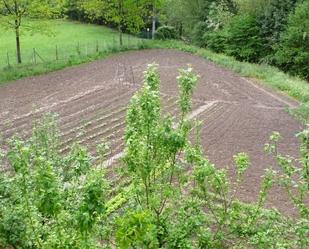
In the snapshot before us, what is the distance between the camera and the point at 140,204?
6.39m

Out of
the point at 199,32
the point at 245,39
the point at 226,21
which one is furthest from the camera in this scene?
the point at 199,32

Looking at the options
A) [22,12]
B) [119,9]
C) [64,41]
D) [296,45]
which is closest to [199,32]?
[119,9]

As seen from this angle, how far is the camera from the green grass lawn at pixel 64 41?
37103mm

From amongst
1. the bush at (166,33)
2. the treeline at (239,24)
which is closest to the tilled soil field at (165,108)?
the treeline at (239,24)

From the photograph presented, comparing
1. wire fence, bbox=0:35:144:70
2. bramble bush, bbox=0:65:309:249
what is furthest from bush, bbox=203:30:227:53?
Result: bramble bush, bbox=0:65:309:249

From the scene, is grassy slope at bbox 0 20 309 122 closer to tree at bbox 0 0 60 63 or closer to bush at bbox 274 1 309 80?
tree at bbox 0 0 60 63

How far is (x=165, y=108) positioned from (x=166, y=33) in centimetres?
2452

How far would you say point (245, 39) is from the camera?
1405 inches

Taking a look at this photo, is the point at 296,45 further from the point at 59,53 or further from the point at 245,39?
the point at 59,53

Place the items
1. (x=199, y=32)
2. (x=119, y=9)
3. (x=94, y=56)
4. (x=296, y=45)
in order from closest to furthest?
(x=296, y=45), (x=94, y=56), (x=119, y=9), (x=199, y=32)

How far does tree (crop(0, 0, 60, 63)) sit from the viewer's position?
27.7m

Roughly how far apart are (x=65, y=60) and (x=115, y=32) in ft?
81.1

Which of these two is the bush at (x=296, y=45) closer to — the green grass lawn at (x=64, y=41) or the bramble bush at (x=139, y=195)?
the green grass lawn at (x=64, y=41)

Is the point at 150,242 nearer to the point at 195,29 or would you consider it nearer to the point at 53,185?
the point at 53,185
